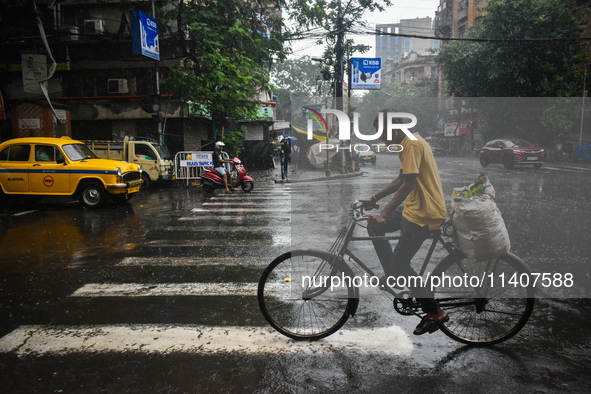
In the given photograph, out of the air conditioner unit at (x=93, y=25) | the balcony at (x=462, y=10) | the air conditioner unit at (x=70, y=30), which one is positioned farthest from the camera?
the balcony at (x=462, y=10)

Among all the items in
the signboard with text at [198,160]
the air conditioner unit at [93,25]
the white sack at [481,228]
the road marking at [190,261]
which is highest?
the air conditioner unit at [93,25]

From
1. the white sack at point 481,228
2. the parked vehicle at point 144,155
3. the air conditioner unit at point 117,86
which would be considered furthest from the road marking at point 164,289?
the air conditioner unit at point 117,86

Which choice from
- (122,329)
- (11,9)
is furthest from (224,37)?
(122,329)

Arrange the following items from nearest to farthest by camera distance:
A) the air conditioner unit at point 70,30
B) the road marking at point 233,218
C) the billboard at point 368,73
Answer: the road marking at point 233,218 → the billboard at point 368,73 → the air conditioner unit at point 70,30

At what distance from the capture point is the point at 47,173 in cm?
1111

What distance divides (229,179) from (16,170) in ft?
21.6

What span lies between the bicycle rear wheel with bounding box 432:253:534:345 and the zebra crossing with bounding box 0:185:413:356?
480 mm

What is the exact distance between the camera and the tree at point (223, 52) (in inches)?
724

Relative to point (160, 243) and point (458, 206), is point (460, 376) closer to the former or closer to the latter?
point (458, 206)

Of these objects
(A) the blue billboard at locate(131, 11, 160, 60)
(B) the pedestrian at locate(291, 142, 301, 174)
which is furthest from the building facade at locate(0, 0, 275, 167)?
(A) the blue billboard at locate(131, 11, 160, 60)

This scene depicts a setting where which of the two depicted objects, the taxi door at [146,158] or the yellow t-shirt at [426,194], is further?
the taxi door at [146,158]

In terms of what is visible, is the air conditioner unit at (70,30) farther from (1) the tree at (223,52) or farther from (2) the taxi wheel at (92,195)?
(2) the taxi wheel at (92,195)

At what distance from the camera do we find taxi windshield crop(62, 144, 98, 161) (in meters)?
11.4

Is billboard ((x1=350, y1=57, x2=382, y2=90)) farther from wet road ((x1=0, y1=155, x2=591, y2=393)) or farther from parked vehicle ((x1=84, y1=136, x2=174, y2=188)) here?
wet road ((x1=0, y1=155, x2=591, y2=393))
